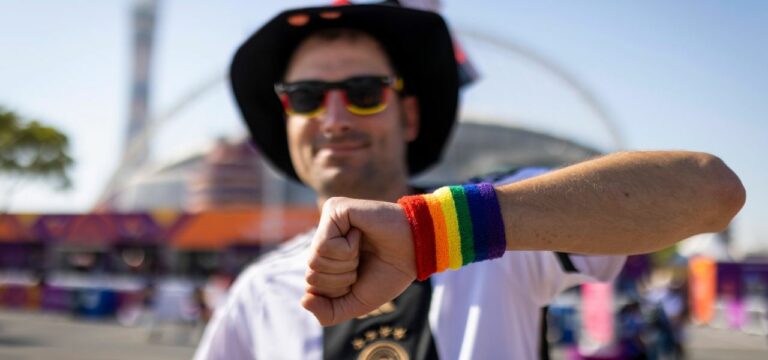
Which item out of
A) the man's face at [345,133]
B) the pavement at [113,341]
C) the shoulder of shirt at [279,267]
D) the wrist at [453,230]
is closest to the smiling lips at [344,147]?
the man's face at [345,133]

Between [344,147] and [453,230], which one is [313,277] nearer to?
[453,230]

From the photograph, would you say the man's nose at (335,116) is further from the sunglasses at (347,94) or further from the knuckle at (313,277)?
the knuckle at (313,277)

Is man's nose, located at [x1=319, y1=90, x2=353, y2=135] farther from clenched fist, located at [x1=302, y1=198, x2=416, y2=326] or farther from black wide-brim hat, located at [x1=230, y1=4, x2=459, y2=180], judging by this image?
clenched fist, located at [x1=302, y1=198, x2=416, y2=326]

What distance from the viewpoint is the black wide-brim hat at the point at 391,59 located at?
236 cm

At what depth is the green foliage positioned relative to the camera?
2733 centimetres

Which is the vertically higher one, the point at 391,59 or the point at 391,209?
the point at 391,59

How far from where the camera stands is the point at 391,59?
2.47 m

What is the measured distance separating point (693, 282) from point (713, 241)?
5.68 m

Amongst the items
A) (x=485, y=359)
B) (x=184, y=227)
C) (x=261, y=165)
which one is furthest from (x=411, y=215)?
(x=261, y=165)

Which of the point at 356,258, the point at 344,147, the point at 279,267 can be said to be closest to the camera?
the point at 356,258

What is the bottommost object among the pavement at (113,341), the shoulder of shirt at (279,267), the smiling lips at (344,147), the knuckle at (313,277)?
the pavement at (113,341)

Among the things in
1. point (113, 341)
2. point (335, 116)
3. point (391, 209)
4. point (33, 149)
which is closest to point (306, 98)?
point (335, 116)

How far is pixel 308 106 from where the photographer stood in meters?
2.26

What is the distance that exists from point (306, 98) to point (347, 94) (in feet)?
0.49
